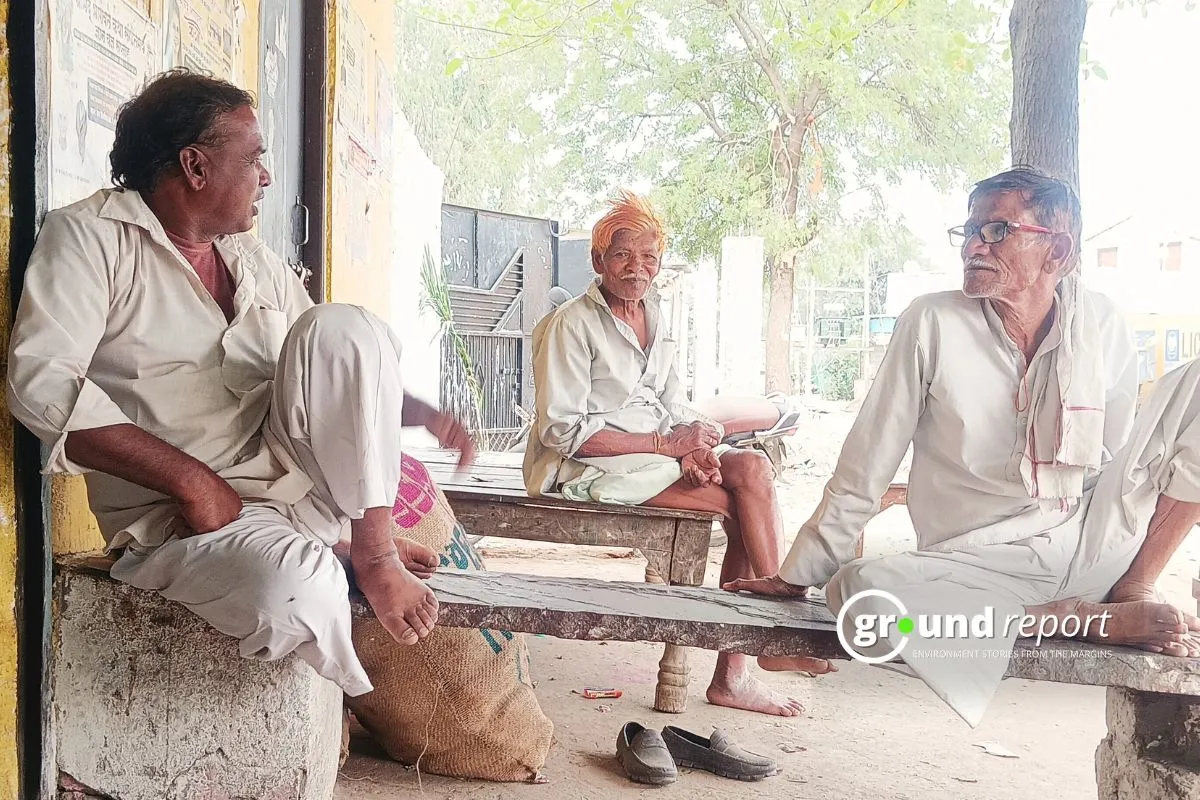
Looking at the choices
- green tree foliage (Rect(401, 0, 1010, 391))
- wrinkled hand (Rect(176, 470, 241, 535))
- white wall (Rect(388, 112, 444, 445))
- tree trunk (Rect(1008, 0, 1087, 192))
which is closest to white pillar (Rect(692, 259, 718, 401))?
green tree foliage (Rect(401, 0, 1010, 391))

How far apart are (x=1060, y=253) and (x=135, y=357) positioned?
2093 millimetres

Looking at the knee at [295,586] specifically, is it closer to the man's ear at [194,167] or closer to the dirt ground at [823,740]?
the man's ear at [194,167]

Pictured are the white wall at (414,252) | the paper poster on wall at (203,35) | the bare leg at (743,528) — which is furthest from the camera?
the white wall at (414,252)

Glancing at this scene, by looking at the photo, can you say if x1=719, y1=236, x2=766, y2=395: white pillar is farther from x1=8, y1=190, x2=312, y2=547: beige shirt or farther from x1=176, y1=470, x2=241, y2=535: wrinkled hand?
x1=176, y1=470, x2=241, y2=535: wrinkled hand

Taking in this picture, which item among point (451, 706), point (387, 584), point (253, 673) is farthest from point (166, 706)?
point (451, 706)

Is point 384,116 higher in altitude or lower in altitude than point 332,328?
higher

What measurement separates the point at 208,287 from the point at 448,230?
892 centimetres

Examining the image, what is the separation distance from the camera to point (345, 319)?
2.13 m

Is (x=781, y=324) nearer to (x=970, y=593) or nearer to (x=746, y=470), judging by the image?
(x=746, y=470)

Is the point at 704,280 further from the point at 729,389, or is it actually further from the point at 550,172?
the point at 550,172

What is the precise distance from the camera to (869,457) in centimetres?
245

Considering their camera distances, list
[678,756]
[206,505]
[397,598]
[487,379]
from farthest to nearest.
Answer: [487,379] → [678,756] → [397,598] → [206,505]

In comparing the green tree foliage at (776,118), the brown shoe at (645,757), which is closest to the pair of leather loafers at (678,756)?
the brown shoe at (645,757)

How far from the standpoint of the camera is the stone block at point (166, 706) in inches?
88.4
